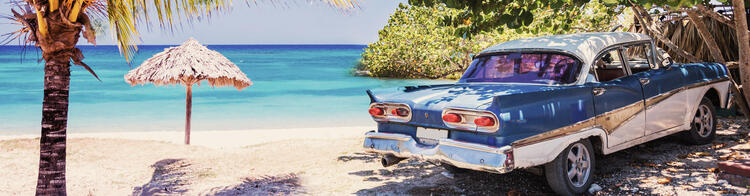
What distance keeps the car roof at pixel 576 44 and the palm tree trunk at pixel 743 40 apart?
1934 mm

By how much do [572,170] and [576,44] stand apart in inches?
52.9

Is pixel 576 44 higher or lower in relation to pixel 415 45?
lower

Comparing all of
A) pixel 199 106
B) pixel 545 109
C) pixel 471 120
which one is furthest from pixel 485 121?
pixel 199 106

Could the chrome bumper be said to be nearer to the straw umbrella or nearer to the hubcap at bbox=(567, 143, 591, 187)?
the hubcap at bbox=(567, 143, 591, 187)

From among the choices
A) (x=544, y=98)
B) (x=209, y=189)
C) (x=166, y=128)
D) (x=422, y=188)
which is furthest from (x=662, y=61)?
(x=166, y=128)

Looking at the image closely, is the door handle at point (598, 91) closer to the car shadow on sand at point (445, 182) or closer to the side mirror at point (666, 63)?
A: the car shadow on sand at point (445, 182)

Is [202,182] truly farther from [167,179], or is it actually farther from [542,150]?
[542,150]

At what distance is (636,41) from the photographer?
658 centimetres

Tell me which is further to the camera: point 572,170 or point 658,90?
point 658,90

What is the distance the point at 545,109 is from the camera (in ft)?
16.2

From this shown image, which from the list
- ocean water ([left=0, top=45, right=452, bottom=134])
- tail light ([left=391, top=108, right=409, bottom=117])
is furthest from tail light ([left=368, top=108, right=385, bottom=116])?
ocean water ([left=0, top=45, right=452, bottom=134])

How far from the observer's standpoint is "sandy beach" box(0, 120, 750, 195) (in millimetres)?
6031

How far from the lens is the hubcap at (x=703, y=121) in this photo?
7.50 m

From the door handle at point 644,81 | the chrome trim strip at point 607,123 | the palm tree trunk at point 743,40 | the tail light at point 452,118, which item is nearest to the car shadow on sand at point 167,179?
the tail light at point 452,118
